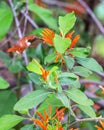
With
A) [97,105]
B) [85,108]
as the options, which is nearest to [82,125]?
[85,108]

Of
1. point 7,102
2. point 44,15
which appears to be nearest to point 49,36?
point 7,102

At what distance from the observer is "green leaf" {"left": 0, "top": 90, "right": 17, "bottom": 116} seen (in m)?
1.23

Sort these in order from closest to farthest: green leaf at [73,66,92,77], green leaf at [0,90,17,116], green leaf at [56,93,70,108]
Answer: green leaf at [56,93,70,108] → green leaf at [73,66,92,77] → green leaf at [0,90,17,116]

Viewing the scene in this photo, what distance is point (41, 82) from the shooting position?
908 mm

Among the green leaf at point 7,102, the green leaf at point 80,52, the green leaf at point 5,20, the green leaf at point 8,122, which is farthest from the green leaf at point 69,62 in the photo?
the green leaf at point 5,20

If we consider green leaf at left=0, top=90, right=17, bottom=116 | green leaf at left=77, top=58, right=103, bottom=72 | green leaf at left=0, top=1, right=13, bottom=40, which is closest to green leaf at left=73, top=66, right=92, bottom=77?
green leaf at left=77, top=58, right=103, bottom=72

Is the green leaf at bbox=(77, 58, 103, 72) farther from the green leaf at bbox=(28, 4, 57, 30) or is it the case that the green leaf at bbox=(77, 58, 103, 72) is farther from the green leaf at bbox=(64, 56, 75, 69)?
the green leaf at bbox=(28, 4, 57, 30)

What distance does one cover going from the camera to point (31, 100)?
0.88 m

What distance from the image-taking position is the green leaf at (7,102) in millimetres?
1228

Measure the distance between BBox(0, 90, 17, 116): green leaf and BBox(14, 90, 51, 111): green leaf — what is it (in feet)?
1.14

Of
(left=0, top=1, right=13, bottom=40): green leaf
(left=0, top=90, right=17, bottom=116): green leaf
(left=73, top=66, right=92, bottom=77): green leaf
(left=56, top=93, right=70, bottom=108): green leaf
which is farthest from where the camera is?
(left=0, top=1, right=13, bottom=40): green leaf

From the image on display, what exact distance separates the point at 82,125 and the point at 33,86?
0.83ft

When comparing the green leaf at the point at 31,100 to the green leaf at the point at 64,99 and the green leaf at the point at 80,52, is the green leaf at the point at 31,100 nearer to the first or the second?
the green leaf at the point at 64,99

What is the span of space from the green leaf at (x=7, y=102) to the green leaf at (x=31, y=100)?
0.35m
